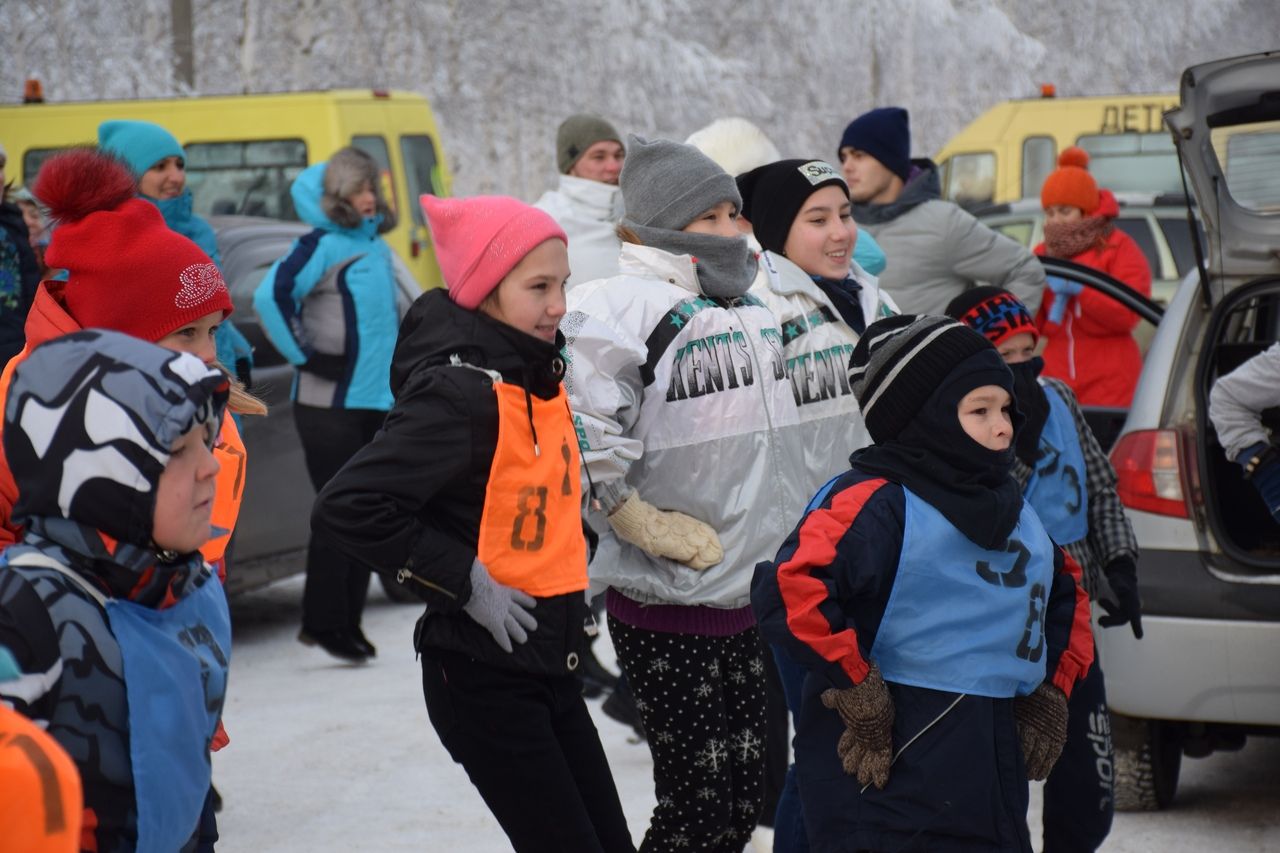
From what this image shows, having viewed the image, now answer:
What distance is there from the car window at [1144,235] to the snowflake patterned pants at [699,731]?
29.2 feet

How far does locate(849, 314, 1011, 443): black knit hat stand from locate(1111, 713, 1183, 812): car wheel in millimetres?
2070

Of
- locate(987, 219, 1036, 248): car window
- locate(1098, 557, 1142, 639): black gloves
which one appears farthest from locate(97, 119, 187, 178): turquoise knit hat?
locate(987, 219, 1036, 248): car window

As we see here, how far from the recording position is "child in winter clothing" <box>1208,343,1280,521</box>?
4629mm

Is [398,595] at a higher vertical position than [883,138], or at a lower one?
lower

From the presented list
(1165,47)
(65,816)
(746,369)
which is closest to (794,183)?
(746,369)

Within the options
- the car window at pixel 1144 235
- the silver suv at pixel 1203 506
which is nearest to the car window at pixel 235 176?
the car window at pixel 1144 235

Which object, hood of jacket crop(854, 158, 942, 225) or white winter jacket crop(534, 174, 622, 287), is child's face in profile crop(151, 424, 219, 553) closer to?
white winter jacket crop(534, 174, 622, 287)

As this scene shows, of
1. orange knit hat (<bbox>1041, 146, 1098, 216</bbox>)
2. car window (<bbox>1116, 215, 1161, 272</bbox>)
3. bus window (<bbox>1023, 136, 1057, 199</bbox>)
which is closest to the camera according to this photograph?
orange knit hat (<bbox>1041, 146, 1098, 216</bbox>)

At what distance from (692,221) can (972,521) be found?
123 cm

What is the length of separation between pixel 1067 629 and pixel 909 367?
0.62 m

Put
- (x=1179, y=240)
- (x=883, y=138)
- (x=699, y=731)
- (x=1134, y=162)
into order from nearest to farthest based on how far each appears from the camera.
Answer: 1. (x=699, y=731)
2. (x=883, y=138)
3. (x=1179, y=240)
4. (x=1134, y=162)

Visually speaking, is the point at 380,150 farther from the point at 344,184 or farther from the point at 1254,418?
the point at 1254,418

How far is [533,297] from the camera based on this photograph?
3396mm

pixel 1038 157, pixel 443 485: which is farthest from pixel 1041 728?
pixel 1038 157
